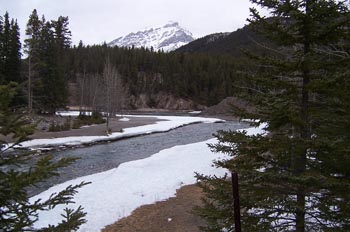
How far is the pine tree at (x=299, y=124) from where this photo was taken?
217 inches

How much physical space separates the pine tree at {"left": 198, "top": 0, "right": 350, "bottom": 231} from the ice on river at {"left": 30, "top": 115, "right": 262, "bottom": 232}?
6.39 metres

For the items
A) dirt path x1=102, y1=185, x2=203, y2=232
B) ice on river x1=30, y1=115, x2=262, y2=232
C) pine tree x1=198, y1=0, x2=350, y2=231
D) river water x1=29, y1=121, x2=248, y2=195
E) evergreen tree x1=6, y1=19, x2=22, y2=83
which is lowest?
river water x1=29, y1=121, x2=248, y2=195

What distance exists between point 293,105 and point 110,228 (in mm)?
7223

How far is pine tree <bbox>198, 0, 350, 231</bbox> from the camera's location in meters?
5.51

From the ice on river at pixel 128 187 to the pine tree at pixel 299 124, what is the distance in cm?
639

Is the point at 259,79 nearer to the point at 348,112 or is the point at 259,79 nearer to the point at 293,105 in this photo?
the point at 293,105

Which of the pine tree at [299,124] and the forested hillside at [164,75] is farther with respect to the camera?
the forested hillside at [164,75]

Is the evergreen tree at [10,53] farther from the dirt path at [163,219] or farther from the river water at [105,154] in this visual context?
the dirt path at [163,219]

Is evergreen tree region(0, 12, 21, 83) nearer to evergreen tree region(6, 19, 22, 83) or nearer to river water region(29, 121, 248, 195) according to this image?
evergreen tree region(6, 19, 22, 83)

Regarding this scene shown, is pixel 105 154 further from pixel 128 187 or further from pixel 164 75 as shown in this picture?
pixel 164 75

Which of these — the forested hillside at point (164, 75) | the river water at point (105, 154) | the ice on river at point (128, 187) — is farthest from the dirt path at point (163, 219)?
the forested hillside at point (164, 75)

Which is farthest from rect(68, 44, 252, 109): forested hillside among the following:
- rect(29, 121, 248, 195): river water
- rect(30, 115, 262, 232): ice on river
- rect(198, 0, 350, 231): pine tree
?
rect(198, 0, 350, 231): pine tree

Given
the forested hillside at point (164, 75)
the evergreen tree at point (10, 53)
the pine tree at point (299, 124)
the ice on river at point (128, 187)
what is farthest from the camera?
the forested hillside at point (164, 75)

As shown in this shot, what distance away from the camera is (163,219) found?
458 inches
